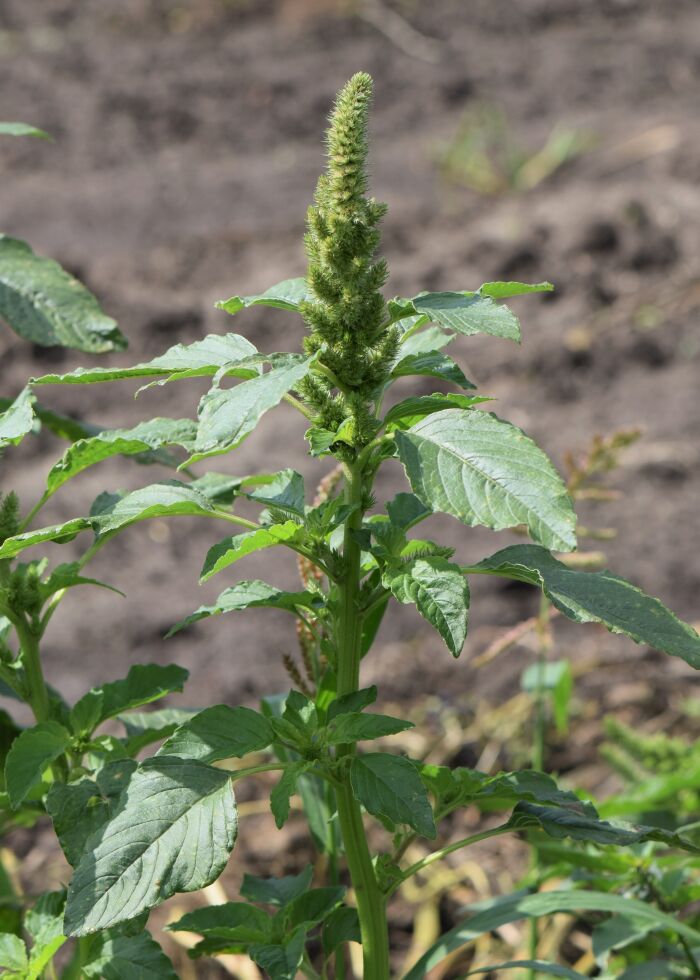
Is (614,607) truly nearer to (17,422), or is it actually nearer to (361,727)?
(361,727)

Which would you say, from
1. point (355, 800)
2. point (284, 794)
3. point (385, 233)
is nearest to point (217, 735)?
point (284, 794)

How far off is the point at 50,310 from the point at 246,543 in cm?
62

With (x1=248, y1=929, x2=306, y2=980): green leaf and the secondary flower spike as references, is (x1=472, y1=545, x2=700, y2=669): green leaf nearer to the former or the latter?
the secondary flower spike

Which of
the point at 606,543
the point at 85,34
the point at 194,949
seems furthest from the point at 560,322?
the point at 85,34

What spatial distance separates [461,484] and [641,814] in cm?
127

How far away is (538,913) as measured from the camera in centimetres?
138

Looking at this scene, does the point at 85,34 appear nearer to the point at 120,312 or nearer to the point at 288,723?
the point at 120,312

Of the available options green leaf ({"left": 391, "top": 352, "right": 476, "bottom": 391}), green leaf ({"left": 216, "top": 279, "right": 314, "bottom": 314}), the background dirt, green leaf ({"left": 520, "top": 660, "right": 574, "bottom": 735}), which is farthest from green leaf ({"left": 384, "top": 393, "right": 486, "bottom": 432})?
the background dirt

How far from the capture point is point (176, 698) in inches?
113

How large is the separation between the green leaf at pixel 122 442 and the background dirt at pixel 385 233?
1.59m

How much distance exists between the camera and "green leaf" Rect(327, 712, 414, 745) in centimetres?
112

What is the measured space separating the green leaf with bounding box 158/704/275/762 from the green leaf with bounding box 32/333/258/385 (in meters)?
0.34

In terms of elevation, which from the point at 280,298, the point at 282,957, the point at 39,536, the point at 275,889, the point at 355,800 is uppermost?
the point at 280,298

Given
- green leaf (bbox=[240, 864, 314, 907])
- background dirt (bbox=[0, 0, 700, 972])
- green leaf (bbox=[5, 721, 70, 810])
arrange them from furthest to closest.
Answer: background dirt (bbox=[0, 0, 700, 972]), green leaf (bbox=[240, 864, 314, 907]), green leaf (bbox=[5, 721, 70, 810])
